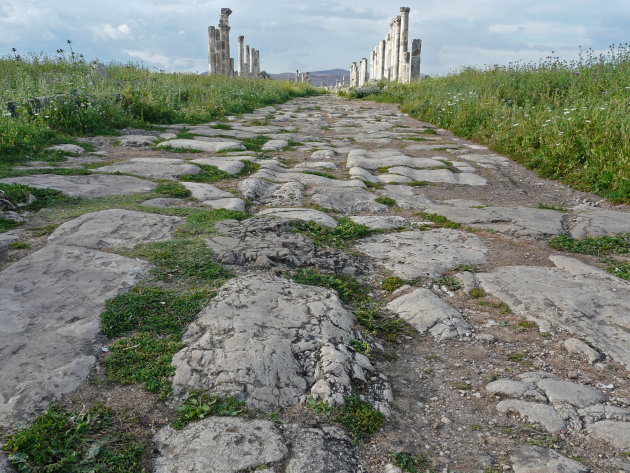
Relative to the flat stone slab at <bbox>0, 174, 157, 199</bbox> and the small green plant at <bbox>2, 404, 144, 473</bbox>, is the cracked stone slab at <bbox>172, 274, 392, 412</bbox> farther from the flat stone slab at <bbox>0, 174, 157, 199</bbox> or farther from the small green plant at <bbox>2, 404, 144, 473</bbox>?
the flat stone slab at <bbox>0, 174, 157, 199</bbox>

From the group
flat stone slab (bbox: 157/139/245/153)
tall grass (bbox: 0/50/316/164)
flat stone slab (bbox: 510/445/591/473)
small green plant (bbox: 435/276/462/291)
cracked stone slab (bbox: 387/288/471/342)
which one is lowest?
flat stone slab (bbox: 510/445/591/473)

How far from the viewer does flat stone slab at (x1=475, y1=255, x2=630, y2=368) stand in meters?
2.19

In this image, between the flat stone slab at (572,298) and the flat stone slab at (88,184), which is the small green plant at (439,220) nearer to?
the flat stone slab at (572,298)

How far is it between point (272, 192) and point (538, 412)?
3.10 meters

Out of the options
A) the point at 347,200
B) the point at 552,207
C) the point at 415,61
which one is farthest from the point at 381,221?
the point at 415,61

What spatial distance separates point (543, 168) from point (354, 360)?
4.82 m

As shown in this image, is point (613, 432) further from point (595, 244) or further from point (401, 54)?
point (401, 54)

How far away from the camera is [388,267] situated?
115 inches

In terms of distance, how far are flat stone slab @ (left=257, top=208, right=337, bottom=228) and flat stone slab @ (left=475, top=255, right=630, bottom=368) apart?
1189mm

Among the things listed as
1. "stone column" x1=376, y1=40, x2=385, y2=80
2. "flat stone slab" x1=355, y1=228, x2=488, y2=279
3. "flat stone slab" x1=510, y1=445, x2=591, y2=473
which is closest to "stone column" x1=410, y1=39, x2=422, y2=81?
"stone column" x1=376, y1=40, x2=385, y2=80

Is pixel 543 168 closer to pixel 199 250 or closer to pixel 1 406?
pixel 199 250

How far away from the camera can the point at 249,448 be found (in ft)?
4.64

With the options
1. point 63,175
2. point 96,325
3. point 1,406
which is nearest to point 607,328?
point 96,325

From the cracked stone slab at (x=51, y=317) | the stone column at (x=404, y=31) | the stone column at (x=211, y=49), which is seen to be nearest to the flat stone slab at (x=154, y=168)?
the cracked stone slab at (x=51, y=317)
